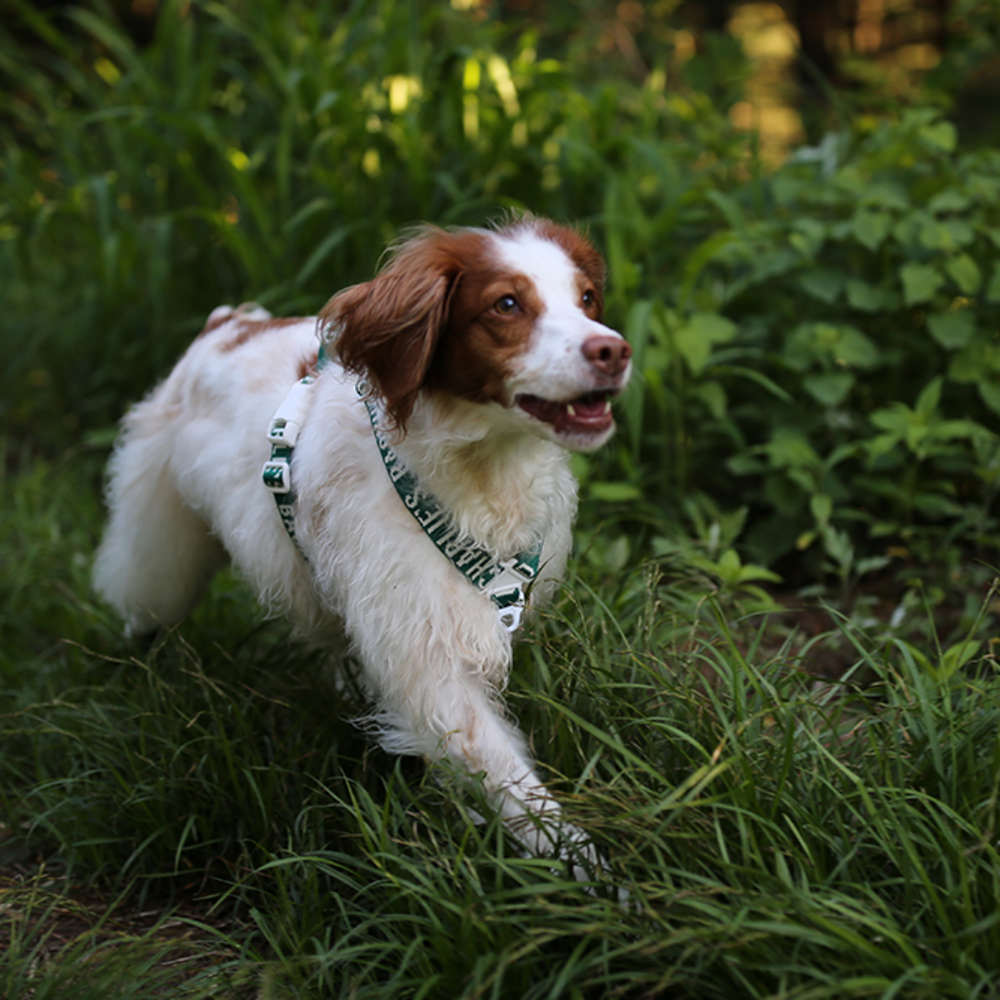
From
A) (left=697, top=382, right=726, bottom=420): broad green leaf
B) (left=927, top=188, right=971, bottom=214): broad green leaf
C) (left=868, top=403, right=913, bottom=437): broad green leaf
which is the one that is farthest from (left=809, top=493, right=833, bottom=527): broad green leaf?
(left=927, top=188, right=971, bottom=214): broad green leaf

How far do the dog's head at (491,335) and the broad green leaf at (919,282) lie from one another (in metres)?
1.68

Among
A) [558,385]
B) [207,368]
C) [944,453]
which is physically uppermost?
[558,385]

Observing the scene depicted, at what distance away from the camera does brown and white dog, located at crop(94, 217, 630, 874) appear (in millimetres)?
2006

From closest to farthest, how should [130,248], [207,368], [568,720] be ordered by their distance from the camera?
[568,720] → [207,368] → [130,248]

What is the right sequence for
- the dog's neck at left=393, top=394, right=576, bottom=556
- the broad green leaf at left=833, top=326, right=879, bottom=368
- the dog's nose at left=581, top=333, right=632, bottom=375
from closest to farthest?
the dog's nose at left=581, top=333, right=632, bottom=375, the dog's neck at left=393, top=394, right=576, bottom=556, the broad green leaf at left=833, top=326, right=879, bottom=368

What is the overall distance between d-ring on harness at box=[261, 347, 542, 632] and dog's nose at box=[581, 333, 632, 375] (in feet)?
1.43

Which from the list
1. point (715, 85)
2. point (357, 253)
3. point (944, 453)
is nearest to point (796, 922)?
point (944, 453)

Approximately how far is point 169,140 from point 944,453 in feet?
10.1

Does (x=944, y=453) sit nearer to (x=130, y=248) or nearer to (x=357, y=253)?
(x=357, y=253)

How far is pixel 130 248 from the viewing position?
440 cm

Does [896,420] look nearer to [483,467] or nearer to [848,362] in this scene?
[848,362]

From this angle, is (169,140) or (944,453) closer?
(944,453)

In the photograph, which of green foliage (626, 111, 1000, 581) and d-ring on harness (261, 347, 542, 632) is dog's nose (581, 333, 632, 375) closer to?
d-ring on harness (261, 347, 542, 632)

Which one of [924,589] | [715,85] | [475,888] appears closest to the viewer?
[475,888]
